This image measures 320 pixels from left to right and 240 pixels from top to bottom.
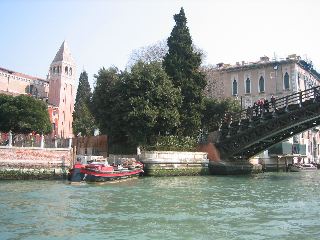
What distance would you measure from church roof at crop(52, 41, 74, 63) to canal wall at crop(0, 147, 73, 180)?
41.1m

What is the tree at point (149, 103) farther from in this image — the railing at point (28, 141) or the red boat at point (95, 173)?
the red boat at point (95, 173)

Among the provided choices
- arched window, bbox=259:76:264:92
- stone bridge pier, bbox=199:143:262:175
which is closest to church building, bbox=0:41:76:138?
arched window, bbox=259:76:264:92

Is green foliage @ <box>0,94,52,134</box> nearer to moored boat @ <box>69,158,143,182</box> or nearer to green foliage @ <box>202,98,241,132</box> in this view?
green foliage @ <box>202,98,241,132</box>

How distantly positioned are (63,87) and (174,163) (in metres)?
38.6

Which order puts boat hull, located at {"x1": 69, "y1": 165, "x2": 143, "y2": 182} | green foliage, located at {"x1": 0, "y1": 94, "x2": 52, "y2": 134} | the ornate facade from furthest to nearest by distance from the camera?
the ornate facade, green foliage, located at {"x1": 0, "y1": 94, "x2": 52, "y2": 134}, boat hull, located at {"x1": 69, "y1": 165, "x2": 143, "y2": 182}

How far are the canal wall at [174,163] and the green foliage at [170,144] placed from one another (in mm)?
775

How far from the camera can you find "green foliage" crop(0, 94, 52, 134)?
3328 cm

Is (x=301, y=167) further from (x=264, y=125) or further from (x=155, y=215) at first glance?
(x=155, y=215)

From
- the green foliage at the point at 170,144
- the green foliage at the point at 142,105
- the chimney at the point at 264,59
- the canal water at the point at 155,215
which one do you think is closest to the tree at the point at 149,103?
the green foliage at the point at 142,105

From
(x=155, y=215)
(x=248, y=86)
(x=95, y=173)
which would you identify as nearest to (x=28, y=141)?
(x=95, y=173)

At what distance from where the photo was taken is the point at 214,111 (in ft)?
97.6

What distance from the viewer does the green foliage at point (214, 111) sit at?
29.5 metres

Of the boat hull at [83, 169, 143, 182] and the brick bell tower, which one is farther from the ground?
the brick bell tower

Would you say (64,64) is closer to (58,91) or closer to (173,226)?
(58,91)
